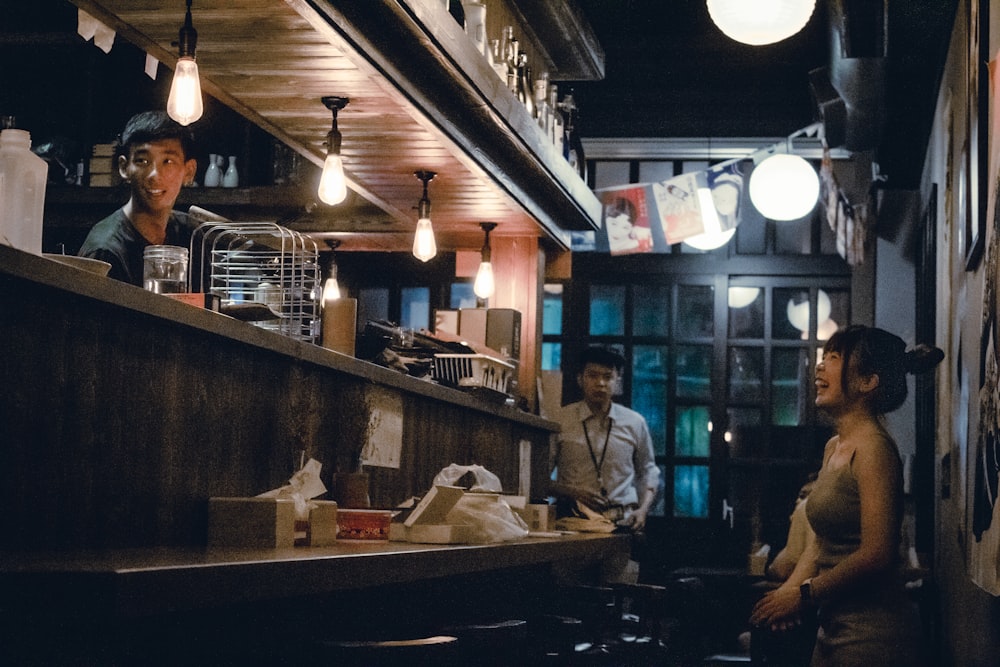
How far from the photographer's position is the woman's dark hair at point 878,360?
379cm

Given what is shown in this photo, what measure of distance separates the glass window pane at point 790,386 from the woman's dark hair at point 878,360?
20.4 ft

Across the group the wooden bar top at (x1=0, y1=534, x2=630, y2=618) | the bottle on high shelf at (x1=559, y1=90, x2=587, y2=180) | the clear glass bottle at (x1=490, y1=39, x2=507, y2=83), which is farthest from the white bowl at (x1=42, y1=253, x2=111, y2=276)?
the bottle on high shelf at (x1=559, y1=90, x2=587, y2=180)

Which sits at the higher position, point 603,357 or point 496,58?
point 496,58

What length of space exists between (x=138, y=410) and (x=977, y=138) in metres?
2.56

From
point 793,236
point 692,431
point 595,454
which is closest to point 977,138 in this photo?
point 595,454

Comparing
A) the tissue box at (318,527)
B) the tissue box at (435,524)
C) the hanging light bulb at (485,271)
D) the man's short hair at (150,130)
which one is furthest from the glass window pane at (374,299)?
the tissue box at (318,527)

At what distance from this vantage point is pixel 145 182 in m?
4.91

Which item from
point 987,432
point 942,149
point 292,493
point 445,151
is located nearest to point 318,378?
point 292,493

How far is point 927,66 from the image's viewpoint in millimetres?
6891

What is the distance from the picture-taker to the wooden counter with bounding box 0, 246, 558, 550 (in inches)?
97.0

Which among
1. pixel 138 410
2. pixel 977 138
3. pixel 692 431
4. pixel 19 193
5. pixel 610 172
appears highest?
pixel 610 172

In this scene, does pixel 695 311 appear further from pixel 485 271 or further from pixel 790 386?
pixel 485 271

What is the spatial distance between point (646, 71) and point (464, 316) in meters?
3.36

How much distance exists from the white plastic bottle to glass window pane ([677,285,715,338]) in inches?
309
